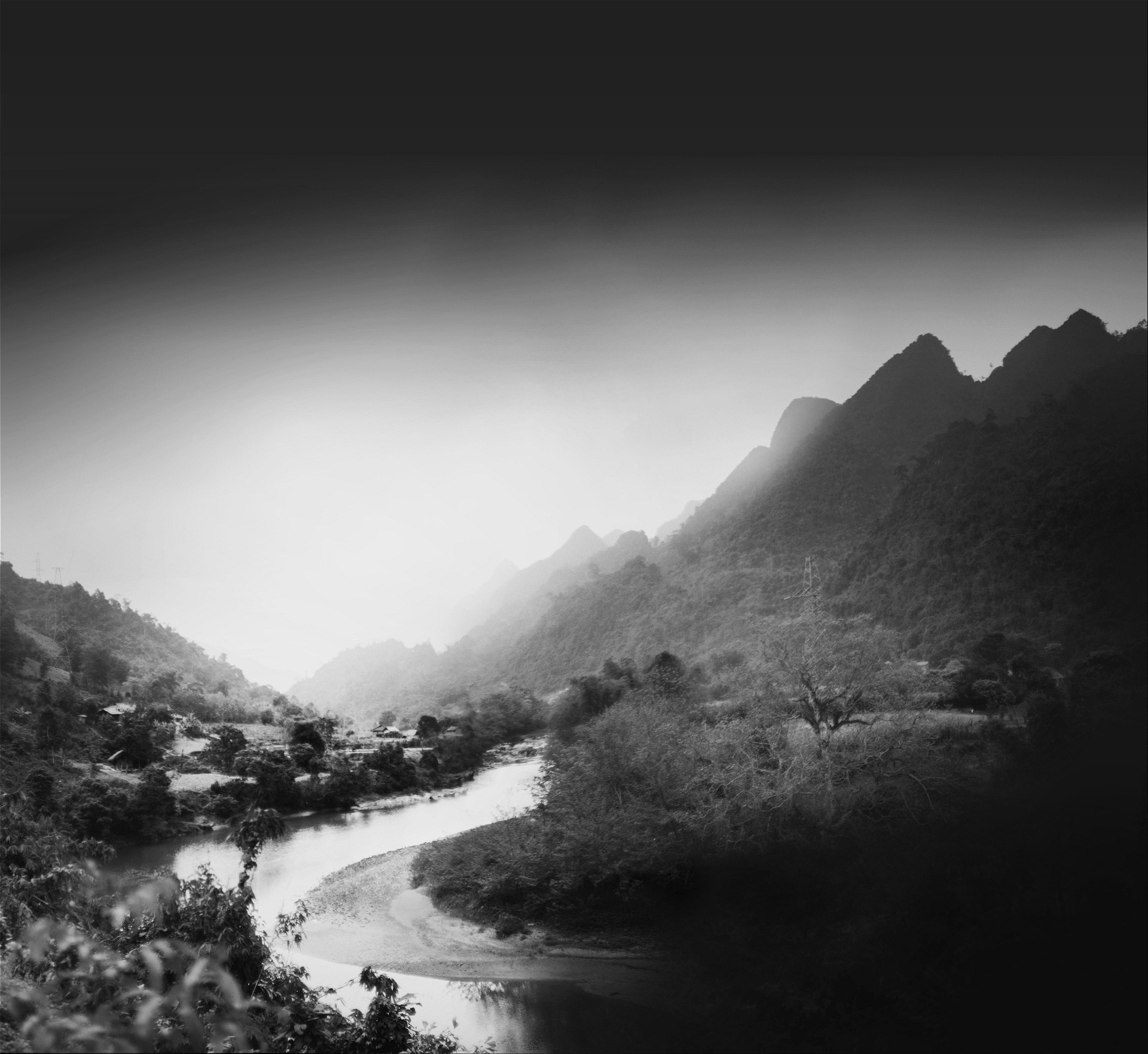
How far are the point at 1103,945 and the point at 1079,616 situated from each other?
25.1 m

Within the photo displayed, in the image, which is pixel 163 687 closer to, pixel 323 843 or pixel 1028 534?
pixel 323 843

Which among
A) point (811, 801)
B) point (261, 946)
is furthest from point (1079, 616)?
point (261, 946)

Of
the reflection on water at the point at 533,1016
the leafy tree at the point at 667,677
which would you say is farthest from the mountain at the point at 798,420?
the reflection on water at the point at 533,1016

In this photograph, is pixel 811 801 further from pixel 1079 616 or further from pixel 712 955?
pixel 1079 616

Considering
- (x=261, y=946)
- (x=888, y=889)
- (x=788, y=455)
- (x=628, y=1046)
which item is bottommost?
(x=628, y=1046)

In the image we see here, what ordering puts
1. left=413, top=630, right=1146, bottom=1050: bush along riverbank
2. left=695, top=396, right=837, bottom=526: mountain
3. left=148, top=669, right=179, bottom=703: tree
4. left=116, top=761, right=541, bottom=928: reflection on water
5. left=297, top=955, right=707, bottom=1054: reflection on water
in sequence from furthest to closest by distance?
left=695, top=396, right=837, bottom=526: mountain
left=148, top=669, right=179, bottom=703: tree
left=116, top=761, right=541, bottom=928: reflection on water
left=297, top=955, right=707, bottom=1054: reflection on water
left=413, top=630, right=1146, bottom=1050: bush along riverbank

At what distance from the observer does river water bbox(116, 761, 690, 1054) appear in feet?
41.5

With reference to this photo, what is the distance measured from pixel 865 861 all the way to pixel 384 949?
11.8 m

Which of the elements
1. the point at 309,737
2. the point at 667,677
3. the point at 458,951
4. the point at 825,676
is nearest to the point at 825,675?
the point at 825,676

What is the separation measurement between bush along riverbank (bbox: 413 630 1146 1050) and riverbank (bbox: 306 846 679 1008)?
58 centimetres

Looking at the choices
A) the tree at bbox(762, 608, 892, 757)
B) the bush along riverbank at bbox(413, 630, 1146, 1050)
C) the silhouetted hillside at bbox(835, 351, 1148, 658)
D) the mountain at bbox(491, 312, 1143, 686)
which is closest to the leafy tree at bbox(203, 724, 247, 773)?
the bush along riverbank at bbox(413, 630, 1146, 1050)

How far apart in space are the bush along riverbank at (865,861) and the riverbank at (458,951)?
58 cm

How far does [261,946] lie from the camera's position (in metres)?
9.63

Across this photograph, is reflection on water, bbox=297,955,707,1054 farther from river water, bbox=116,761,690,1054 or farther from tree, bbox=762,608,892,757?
tree, bbox=762,608,892,757
